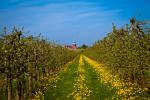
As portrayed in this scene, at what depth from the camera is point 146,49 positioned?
29109mm

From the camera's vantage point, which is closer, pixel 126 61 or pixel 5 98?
pixel 5 98

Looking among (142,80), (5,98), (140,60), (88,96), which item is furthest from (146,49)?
(5,98)

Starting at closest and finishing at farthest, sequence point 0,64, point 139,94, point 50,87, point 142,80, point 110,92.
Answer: point 0,64
point 139,94
point 110,92
point 142,80
point 50,87

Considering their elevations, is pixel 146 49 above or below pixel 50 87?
above

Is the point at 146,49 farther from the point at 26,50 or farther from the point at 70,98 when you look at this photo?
the point at 26,50

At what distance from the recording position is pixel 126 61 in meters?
40.6

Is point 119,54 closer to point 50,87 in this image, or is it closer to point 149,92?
point 50,87

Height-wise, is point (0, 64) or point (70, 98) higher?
point (0, 64)

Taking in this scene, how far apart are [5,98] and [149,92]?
44.8 feet

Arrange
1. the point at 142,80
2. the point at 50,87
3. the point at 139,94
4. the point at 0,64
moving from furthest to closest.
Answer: the point at 50,87
the point at 142,80
the point at 139,94
the point at 0,64

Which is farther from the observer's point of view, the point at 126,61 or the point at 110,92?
the point at 126,61

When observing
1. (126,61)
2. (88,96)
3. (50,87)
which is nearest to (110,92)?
(88,96)

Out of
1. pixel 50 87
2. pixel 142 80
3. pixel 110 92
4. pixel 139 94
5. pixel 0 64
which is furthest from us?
pixel 50 87

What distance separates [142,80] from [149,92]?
17.8 feet
